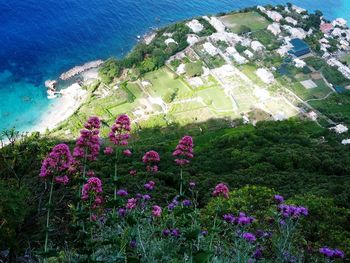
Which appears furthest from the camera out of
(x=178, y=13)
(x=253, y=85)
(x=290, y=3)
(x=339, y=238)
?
(x=290, y=3)

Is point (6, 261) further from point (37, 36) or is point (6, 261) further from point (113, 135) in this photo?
point (37, 36)

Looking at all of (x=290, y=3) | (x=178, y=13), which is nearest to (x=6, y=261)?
(x=178, y=13)

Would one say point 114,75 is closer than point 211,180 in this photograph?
No

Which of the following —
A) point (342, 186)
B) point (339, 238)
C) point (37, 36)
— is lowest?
point (37, 36)

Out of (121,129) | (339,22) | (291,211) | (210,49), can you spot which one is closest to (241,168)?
(121,129)

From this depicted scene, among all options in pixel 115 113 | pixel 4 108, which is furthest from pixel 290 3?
pixel 4 108

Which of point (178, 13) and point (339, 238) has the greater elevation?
point (339, 238)

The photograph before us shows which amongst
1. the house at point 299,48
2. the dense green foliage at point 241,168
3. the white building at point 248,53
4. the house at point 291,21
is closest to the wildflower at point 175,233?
the dense green foliage at point 241,168

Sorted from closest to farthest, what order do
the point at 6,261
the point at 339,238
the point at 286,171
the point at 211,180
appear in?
1. the point at 6,261
2. the point at 339,238
3. the point at 211,180
4. the point at 286,171
